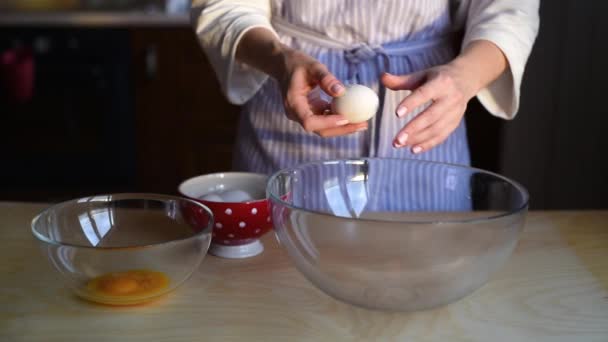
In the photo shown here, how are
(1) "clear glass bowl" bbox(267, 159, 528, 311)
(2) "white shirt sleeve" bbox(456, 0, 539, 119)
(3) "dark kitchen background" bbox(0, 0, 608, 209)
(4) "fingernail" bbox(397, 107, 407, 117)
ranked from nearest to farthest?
(1) "clear glass bowl" bbox(267, 159, 528, 311) < (4) "fingernail" bbox(397, 107, 407, 117) < (2) "white shirt sleeve" bbox(456, 0, 539, 119) < (3) "dark kitchen background" bbox(0, 0, 608, 209)

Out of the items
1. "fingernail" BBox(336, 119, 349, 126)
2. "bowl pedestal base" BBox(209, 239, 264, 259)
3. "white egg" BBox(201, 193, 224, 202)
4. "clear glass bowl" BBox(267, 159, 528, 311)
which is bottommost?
"bowl pedestal base" BBox(209, 239, 264, 259)

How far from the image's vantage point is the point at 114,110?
2580 mm

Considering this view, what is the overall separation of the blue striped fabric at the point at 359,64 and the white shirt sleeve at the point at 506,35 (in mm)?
79

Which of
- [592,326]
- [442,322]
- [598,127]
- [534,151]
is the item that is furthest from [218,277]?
[534,151]

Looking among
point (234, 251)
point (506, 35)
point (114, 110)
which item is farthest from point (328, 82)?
point (114, 110)

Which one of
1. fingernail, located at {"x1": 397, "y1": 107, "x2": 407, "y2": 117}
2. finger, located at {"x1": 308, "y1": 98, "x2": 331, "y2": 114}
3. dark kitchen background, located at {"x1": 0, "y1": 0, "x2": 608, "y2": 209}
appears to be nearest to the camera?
fingernail, located at {"x1": 397, "y1": 107, "x2": 407, "y2": 117}

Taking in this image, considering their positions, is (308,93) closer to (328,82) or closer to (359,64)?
(328,82)

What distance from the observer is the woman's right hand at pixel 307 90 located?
88 centimetres

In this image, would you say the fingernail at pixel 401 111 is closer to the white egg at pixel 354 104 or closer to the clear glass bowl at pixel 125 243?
the white egg at pixel 354 104

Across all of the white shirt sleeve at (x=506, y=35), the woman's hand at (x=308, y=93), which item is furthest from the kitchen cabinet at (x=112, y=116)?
the woman's hand at (x=308, y=93)

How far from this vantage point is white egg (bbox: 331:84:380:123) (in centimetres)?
90

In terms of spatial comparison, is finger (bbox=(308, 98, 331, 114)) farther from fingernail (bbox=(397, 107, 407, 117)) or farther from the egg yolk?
the egg yolk

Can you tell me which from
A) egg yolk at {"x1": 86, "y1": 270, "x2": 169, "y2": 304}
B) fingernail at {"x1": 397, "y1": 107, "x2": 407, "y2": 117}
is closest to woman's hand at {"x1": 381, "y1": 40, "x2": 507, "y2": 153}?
fingernail at {"x1": 397, "y1": 107, "x2": 407, "y2": 117}

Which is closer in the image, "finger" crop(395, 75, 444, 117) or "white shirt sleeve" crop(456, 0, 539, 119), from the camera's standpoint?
"finger" crop(395, 75, 444, 117)
